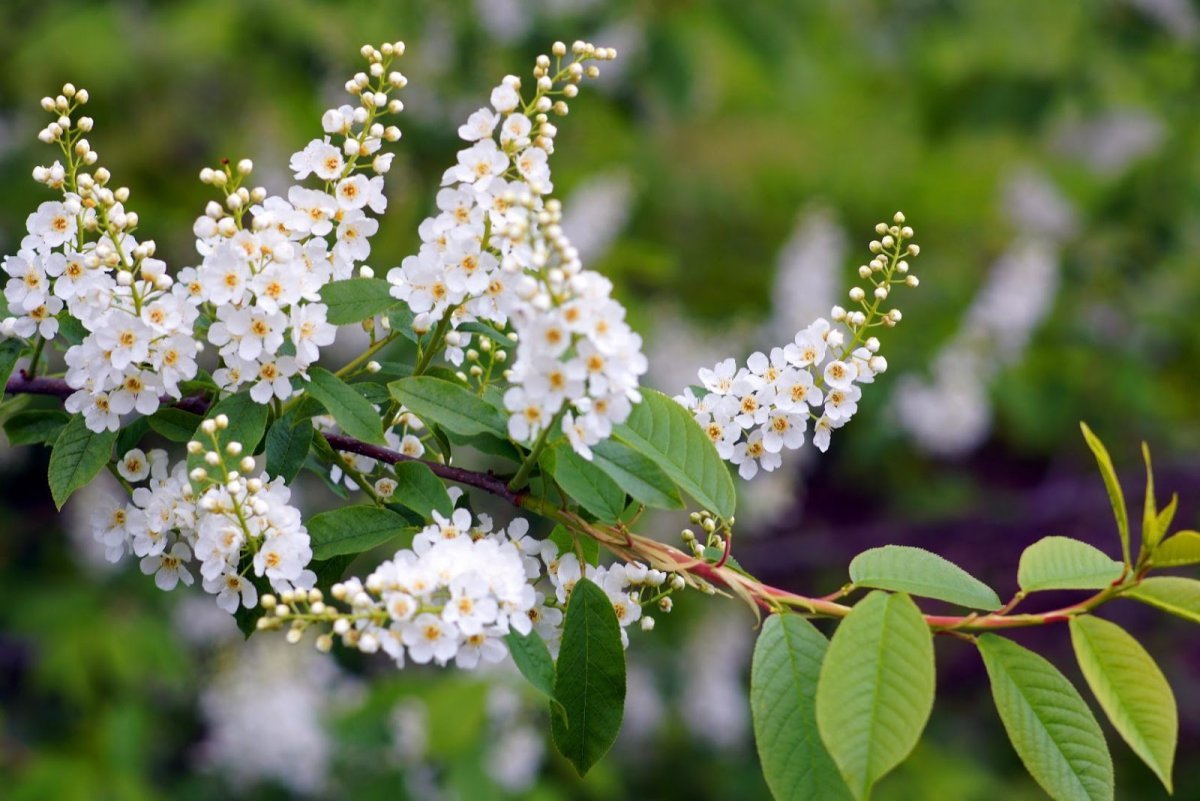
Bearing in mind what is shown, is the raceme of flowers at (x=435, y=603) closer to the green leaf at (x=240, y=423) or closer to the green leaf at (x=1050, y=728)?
the green leaf at (x=240, y=423)

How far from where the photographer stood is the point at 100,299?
1.36m

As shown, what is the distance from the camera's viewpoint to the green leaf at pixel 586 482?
52.9 inches

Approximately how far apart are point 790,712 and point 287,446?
0.65 meters

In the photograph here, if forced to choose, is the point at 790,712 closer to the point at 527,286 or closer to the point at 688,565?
the point at 688,565

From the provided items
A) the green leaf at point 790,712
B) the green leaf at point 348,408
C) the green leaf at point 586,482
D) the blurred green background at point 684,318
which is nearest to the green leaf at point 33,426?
the green leaf at point 348,408

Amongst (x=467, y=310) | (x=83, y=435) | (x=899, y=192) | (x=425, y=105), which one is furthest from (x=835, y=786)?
(x=899, y=192)

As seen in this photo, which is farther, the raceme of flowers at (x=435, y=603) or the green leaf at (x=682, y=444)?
the green leaf at (x=682, y=444)

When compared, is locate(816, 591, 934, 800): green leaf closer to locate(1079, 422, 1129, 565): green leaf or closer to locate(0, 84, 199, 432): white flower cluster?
locate(1079, 422, 1129, 565): green leaf

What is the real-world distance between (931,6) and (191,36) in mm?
3391

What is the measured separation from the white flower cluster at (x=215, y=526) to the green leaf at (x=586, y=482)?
28 centimetres

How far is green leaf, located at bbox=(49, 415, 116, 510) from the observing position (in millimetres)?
1382

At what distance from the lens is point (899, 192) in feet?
21.8

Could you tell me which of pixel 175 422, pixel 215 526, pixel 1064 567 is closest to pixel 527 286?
pixel 215 526

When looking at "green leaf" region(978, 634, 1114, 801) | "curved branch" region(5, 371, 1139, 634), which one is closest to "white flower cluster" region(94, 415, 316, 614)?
"curved branch" region(5, 371, 1139, 634)
